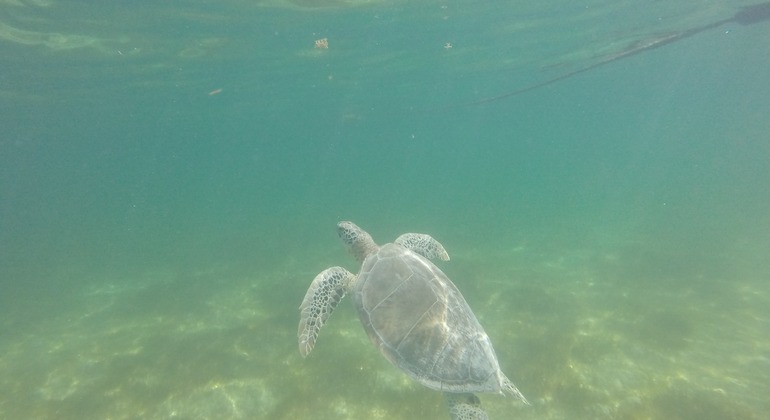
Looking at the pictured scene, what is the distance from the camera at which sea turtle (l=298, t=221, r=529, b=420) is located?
16.6 feet

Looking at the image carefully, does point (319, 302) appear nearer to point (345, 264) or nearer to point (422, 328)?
point (422, 328)

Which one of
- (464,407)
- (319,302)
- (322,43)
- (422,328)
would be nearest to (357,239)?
(319,302)

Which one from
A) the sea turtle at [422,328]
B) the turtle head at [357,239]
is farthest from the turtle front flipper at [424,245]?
the sea turtle at [422,328]

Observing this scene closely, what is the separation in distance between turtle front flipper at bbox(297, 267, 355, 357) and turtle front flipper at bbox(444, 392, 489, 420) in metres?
2.15

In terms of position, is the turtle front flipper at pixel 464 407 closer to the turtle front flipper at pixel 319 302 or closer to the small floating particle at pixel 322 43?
the turtle front flipper at pixel 319 302

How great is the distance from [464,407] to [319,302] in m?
2.70

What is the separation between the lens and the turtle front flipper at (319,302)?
19.4ft

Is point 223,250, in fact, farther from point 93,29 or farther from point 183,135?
point 183,135

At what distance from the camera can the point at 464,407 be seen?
16.9 feet

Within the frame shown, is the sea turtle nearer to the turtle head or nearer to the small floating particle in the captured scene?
the turtle head

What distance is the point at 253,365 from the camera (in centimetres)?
858

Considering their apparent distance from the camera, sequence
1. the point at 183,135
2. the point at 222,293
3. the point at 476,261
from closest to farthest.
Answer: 1. the point at 222,293
2. the point at 476,261
3. the point at 183,135

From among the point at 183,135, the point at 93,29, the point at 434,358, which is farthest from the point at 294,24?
Result: the point at 183,135

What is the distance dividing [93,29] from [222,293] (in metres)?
12.8
